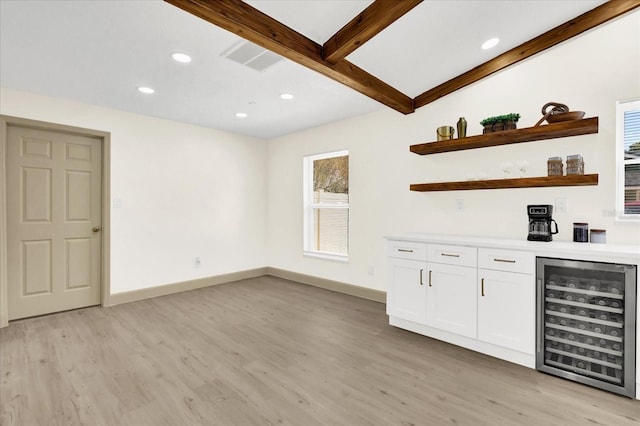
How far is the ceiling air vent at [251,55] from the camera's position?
2.52 metres

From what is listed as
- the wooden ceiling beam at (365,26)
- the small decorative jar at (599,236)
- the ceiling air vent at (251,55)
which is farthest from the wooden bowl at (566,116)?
the ceiling air vent at (251,55)

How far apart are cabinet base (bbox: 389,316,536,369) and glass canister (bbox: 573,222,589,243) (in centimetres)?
104

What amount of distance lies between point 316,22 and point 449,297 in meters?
2.55

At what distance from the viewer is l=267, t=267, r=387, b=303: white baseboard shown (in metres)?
4.13

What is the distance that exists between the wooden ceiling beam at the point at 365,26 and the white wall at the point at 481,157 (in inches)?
64.7

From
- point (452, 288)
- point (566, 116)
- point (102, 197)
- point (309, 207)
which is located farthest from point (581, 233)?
point (102, 197)

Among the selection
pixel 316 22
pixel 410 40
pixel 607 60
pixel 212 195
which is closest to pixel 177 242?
pixel 212 195

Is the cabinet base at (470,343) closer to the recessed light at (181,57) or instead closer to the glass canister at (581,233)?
the glass canister at (581,233)

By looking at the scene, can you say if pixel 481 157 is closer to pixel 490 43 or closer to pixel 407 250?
pixel 490 43

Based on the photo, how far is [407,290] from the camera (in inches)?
122

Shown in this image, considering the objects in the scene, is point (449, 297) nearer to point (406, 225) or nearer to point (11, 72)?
point (406, 225)

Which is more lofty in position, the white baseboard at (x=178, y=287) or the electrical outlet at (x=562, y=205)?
the electrical outlet at (x=562, y=205)

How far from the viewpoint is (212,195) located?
16.4 feet

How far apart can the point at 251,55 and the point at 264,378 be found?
8.56ft
